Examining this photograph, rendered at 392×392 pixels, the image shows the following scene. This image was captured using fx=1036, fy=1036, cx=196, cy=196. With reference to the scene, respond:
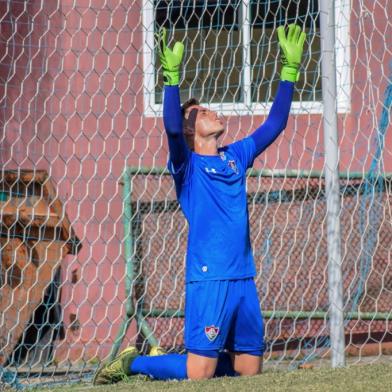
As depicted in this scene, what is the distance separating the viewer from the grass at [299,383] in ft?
15.6

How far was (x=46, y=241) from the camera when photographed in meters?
6.98

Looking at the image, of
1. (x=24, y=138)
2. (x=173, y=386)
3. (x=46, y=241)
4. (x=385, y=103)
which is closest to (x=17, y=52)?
(x=24, y=138)

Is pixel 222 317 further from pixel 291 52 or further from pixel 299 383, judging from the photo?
pixel 291 52

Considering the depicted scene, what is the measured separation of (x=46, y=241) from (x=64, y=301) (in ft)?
1.82

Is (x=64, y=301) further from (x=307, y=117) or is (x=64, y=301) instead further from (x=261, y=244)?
(x=307, y=117)

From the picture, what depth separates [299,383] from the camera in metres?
4.95

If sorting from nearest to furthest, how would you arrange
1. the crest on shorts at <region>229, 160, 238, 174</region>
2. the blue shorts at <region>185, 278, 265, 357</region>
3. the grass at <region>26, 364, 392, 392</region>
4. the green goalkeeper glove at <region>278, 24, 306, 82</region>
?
1. the grass at <region>26, 364, 392, 392</region>
2. the blue shorts at <region>185, 278, 265, 357</region>
3. the crest on shorts at <region>229, 160, 238, 174</region>
4. the green goalkeeper glove at <region>278, 24, 306, 82</region>

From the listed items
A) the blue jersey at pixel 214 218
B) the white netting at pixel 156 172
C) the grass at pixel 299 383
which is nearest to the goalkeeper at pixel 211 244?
the blue jersey at pixel 214 218

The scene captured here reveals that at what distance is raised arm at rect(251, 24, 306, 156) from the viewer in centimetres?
572

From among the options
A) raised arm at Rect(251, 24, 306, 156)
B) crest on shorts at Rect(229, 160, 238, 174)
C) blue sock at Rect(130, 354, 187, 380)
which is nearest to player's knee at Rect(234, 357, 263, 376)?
blue sock at Rect(130, 354, 187, 380)

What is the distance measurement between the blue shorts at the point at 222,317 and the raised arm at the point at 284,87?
845 mm

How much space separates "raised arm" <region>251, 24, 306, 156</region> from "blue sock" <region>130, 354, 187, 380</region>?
1236 mm

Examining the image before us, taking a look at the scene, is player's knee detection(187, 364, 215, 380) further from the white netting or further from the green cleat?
the white netting

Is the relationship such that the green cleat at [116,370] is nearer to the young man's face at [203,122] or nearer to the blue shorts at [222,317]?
the blue shorts at [222,317]
